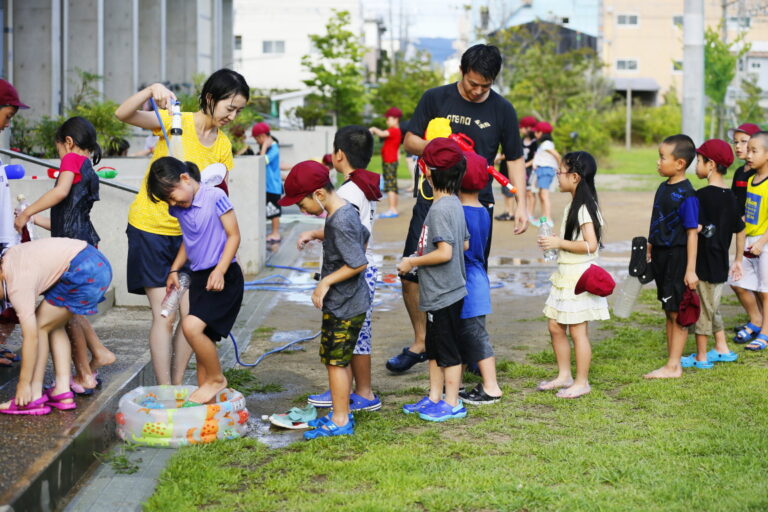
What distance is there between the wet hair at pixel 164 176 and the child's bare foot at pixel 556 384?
2.69 metres

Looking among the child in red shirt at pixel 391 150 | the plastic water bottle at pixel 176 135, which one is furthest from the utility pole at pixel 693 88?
the plastic water bottle at pixel 176 135

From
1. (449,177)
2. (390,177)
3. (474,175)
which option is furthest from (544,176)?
(449,177)

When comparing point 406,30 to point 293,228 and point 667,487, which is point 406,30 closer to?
point 293,228

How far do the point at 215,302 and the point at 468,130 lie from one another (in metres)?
2.21

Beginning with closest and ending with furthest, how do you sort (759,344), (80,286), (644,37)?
1. (80,286)
2. (759,344)
3. (644,37)

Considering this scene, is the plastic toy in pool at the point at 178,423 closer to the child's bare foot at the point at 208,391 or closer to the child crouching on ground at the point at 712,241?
the child's bare foot at the point at 208,391

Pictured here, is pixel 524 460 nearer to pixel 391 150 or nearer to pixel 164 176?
pixel 164 176

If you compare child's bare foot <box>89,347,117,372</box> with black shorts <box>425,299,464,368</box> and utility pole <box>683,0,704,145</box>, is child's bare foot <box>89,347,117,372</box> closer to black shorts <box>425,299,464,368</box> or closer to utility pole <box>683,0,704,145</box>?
black shorts <box>425,299,464,368</box>

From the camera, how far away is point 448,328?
19.6 ft

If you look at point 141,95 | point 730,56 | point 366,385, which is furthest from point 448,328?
point 730,56

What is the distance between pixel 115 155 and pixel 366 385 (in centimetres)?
737

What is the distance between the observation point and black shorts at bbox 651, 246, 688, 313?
6.96 meters

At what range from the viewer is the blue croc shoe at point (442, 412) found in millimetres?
5898

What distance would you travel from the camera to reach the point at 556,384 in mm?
6617
